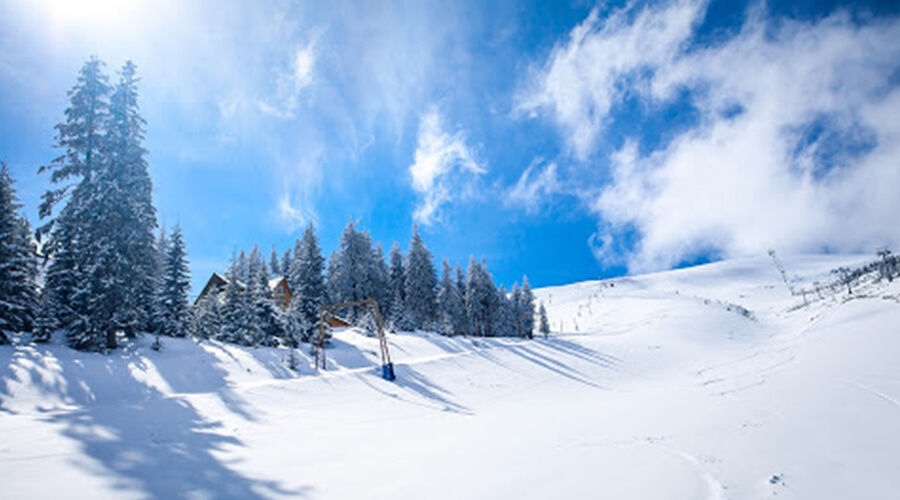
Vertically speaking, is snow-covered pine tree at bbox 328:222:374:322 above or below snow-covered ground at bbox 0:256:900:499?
above

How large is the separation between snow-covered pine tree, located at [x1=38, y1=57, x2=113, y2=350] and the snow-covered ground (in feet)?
5.97

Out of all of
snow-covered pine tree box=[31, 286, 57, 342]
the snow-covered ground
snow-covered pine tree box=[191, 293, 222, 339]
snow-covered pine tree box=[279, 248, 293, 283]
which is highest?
snow-covered pine tree box=[279, 248, 293, 283]

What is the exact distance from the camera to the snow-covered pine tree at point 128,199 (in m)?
16.8

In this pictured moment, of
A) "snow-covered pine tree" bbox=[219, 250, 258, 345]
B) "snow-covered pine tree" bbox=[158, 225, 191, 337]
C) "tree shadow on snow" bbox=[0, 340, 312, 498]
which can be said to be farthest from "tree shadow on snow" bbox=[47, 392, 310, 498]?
"snow-covered pine tree" bbox=[158, 225, 191, 337]

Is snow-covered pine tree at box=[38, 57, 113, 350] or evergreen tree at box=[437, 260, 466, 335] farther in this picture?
evergreen tree at box=[437, 260, 466, 335]

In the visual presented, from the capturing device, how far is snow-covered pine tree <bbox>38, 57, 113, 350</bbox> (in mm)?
15711

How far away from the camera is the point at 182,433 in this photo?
7957mm

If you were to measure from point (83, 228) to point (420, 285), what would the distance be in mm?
36472

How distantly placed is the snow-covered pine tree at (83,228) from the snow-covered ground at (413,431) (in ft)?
5.97

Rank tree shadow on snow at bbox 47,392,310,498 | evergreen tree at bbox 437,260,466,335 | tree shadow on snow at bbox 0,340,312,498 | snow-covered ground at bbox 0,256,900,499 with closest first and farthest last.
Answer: tree shadow on snow at bbox 47,392,310,498
tree shadow on snow at bbox 0,340,312,498
snow-covered ground at bbox 0,256,900,499
evergreen tree at bbox 437,260,466,335

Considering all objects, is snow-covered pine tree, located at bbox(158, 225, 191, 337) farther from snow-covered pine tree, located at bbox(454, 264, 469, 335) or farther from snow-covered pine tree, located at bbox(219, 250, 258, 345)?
snow-covered pine tree, located at bbox(454, 264, 469, 335)

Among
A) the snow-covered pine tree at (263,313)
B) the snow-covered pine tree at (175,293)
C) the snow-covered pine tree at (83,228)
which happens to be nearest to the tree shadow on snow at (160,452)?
the snow-covered pine tree at (83,228)

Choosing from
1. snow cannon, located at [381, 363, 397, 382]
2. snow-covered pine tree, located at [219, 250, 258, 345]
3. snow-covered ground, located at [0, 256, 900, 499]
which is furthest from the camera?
snow-covered pine tree, located at [219, 250, 258, 345]

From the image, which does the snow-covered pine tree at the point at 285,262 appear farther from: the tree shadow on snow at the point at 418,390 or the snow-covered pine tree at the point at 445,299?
the tree shadow on snow at the point at 418,390
